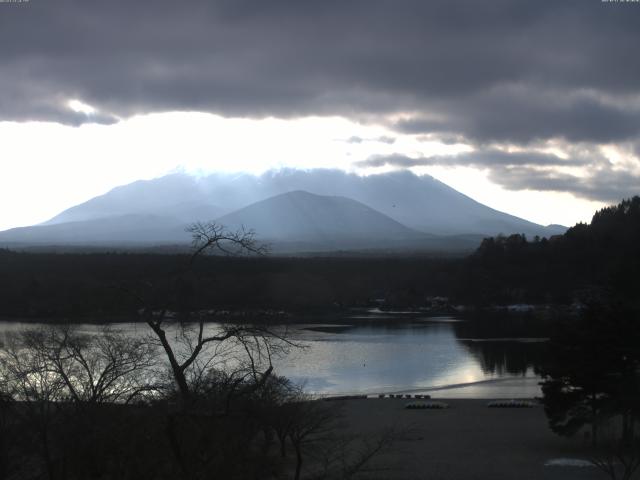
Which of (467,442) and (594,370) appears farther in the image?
(467,442)

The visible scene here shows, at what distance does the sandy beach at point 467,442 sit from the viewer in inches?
407

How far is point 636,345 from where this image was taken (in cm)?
1116

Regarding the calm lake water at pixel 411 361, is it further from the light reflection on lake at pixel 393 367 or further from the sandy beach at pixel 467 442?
the sandy beach at pixel 467 442

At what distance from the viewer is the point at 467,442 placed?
1279 cm

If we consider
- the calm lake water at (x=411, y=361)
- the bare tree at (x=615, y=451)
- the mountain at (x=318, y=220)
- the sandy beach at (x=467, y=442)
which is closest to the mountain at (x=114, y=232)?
the mountain at (x=318, y=220)

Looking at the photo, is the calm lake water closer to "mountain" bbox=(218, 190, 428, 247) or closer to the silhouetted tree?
the silhouetted tree

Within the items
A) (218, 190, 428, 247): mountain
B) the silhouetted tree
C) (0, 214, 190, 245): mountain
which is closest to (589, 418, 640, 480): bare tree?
the silhouetted tree

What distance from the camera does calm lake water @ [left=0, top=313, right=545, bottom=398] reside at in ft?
64.3

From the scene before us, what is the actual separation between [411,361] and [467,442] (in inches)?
454

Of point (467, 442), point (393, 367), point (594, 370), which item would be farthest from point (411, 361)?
point (594, 370)

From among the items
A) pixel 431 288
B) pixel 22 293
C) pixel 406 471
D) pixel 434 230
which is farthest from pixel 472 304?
pixel 434 230

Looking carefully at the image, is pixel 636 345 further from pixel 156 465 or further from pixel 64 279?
pixel 64 279

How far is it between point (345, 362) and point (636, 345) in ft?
42.9

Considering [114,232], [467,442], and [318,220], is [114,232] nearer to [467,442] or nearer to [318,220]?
[318,220]
